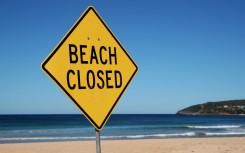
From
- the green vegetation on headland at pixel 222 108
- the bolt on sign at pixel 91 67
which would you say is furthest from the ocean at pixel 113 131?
the green vegetation on headland at pixel 222 108

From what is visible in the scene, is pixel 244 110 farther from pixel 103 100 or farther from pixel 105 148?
pixel 103 100

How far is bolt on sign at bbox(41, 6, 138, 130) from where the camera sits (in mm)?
2885

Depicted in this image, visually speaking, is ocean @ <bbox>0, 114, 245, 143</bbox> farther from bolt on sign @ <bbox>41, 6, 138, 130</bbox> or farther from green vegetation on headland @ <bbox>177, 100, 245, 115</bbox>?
green vegetation on headland @ <bbox>177, 100, 245, 115</bbox>

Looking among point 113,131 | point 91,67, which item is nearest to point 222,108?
point 113,131

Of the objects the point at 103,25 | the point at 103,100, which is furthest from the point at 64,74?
the point at 103,25

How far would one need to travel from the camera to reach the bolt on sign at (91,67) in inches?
114

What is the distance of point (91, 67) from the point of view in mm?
3023

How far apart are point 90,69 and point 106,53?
0.26 meters

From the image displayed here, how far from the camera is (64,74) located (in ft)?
9.42

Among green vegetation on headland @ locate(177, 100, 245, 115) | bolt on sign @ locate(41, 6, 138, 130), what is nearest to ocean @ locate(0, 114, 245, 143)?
bolt on sign @ locate(41, 6, 138, 130)

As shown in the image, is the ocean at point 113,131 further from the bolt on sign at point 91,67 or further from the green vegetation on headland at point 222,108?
the green vegetation on headland at point 222,108

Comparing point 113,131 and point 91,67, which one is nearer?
point 91,67

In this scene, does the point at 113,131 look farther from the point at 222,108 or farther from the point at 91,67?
the point at 222,108

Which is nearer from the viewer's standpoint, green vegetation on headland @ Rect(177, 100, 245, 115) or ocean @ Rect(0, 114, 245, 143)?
ocean @ Rect(0, 114, 245, 143)
